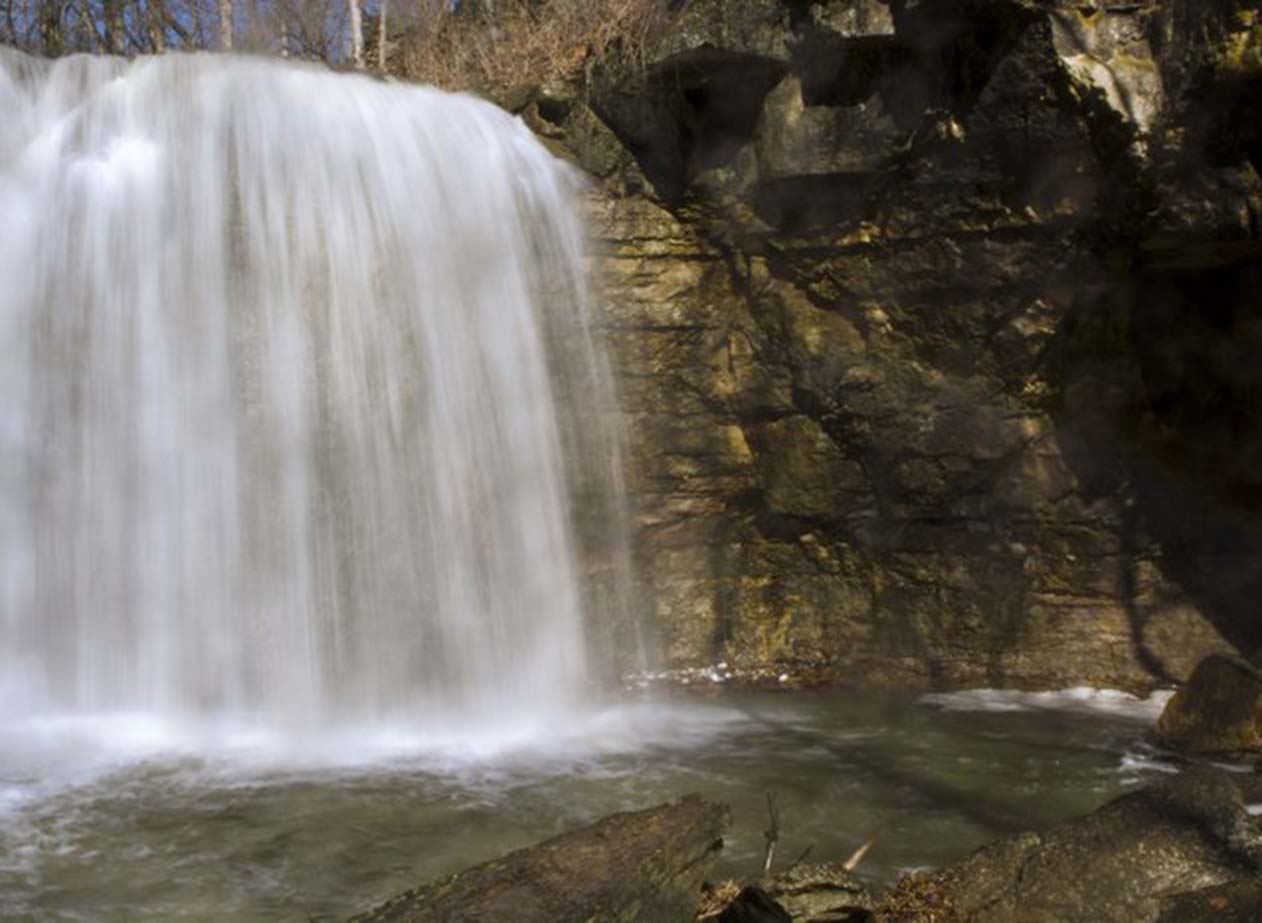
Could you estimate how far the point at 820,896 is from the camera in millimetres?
3951

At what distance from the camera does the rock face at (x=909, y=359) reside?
26.8ft

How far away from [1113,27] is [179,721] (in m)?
7.14

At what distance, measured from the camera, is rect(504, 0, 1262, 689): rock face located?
8164mm

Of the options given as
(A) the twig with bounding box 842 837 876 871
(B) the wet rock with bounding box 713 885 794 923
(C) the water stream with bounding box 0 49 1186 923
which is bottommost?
(A) the twig with bounding box 842 837 876 871

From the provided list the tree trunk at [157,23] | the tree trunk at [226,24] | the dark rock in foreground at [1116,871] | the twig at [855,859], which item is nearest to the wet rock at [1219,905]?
the dark rock in foreground at [1116,871]

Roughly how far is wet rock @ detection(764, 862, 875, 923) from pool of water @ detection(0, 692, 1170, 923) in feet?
2.55

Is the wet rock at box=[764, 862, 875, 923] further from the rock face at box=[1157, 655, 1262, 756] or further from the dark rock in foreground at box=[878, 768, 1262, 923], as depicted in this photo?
the rock face at box=[1157, 655, 1262, 756]

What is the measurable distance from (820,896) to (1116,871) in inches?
41.0

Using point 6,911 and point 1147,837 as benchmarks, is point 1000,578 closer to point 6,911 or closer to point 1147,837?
point 1147,837

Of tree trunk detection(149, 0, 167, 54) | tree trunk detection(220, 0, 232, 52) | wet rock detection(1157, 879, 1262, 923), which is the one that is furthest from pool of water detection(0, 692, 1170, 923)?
tree trunk detection(220, 0, 232, 52)

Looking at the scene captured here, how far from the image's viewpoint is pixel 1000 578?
884cm

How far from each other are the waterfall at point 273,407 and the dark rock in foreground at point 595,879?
11.9 feet

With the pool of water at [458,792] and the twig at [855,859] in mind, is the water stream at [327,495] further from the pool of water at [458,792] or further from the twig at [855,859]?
the twig at [855,859]

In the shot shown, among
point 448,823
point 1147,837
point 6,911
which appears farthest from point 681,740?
point 6,911
